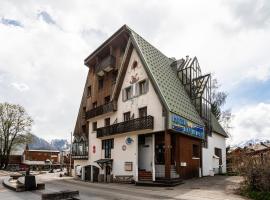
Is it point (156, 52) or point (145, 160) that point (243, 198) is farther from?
point (156, 52)

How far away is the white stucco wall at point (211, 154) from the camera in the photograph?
3262cm

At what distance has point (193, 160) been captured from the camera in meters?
30.3

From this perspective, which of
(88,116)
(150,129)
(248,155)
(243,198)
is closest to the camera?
(243,198)

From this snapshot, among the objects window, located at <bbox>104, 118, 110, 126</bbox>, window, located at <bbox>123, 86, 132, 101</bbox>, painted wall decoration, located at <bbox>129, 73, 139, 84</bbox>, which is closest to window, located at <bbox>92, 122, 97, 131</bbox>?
window, located at <bbox>104, 118, 110, 126</bbox>

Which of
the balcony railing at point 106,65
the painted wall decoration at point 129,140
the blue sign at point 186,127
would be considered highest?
the balcony railing at point 106,65

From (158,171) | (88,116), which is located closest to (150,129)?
(158,171)

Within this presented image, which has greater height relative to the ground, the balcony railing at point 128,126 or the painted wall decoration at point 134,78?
the painted wall decoration at point 134,78

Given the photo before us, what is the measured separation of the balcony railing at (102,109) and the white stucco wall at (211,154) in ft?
35.7

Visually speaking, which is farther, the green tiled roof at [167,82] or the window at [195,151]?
the window at [195,151]

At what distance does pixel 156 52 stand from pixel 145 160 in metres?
12.2

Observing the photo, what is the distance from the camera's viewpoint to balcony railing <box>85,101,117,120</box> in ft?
108

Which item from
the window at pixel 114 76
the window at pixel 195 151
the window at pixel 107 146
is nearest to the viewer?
the window at pixel 195 151

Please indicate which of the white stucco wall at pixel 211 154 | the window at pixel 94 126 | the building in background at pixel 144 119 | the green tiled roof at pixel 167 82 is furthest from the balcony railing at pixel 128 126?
the white stucco wall at pixel 211 154

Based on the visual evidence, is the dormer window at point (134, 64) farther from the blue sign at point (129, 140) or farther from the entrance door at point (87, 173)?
the entrance door at point (87, 173)
